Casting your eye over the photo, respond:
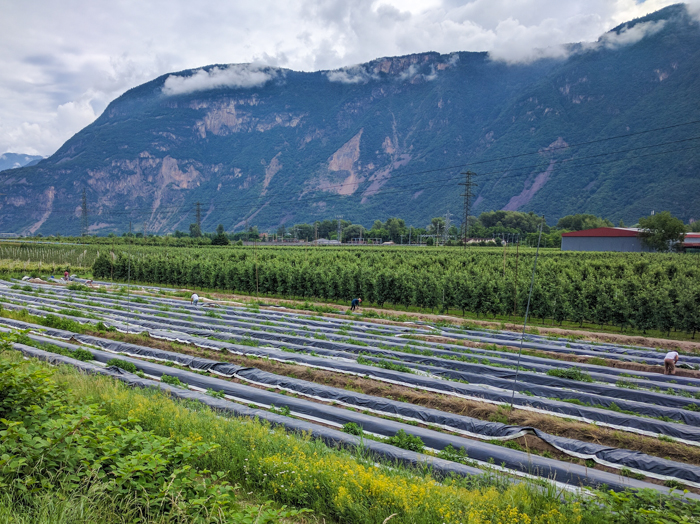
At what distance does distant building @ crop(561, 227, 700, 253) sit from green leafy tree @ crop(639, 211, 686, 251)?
242 centimetres

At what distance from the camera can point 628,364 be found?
12.8 metres

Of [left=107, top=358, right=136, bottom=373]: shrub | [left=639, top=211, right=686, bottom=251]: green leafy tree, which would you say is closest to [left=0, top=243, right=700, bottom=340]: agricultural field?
[left=107, top=358, right=136, bottom=373]: shrub

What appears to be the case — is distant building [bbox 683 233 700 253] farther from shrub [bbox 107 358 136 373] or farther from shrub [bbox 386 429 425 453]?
shrub [bbox 107 358 136 373]

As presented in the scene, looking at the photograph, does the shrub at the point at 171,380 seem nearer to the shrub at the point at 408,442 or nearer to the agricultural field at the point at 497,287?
the shrub at the point at 408,442

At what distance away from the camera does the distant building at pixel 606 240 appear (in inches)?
2749

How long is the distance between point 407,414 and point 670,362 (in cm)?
872

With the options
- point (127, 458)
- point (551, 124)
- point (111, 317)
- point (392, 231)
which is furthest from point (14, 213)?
point (551, 124)

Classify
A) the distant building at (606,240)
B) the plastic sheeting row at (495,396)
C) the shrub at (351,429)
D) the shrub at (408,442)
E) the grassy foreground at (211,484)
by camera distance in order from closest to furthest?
the grassy foreground at (211,484)
the shrub at (408,442)
the shrub at (351,429)
the plastic sheeting row at (495,396)
the distant building at (606,240)

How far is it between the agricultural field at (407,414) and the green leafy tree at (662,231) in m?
59.7

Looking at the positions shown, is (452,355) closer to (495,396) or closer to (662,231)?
(495,396)

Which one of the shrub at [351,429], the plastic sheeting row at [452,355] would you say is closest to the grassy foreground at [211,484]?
the shrub at [351,429]

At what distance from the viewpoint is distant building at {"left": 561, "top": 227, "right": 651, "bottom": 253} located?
229 feet

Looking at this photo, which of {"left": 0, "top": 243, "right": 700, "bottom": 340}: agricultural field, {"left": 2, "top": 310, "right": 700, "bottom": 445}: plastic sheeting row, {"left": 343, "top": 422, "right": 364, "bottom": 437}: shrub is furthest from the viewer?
{"left": 0, "top": 243, "right": 700, "bottom": 340}: agricultural field

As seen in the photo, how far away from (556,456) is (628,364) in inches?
308
